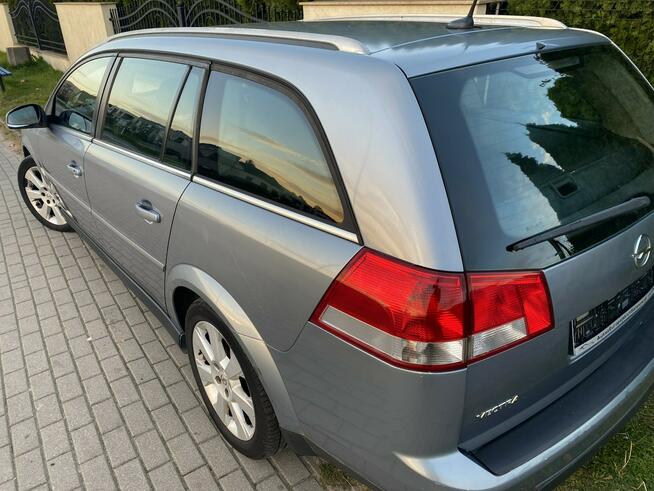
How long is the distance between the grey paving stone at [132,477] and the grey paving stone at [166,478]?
0.03m

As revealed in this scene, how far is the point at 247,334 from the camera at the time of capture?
5.92ft

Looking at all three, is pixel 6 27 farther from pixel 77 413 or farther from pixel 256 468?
pixel 256 468

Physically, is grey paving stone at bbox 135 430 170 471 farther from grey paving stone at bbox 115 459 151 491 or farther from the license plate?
the license plate

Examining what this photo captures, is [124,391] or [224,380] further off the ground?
[224,380]

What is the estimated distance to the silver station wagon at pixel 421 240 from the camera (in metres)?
1.30

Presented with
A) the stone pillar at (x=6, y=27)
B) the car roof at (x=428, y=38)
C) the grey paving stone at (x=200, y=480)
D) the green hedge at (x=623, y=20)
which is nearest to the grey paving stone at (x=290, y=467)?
the grey paving stone at (x=200, y=480)

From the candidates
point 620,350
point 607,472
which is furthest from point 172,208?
point 607,472

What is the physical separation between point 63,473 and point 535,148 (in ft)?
7.85

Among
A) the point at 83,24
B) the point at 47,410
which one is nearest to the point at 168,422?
the point at 47,410

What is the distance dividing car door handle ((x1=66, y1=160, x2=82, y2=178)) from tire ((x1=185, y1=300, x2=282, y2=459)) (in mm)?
1538

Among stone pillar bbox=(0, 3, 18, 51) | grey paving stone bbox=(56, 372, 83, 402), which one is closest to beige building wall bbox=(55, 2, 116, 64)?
stone pillar bbox=(0, 3, 18, 51)

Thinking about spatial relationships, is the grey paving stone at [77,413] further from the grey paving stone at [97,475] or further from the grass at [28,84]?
the grass at [28,84]

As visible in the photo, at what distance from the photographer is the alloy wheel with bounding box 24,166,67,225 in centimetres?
442

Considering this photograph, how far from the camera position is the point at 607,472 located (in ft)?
6.80
